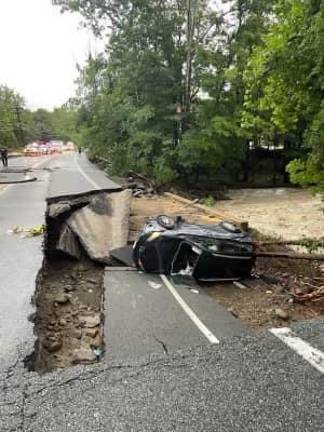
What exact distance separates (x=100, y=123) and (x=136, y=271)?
17495mm

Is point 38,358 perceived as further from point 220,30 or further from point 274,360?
point 220,30

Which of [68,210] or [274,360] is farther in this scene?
[68,210]

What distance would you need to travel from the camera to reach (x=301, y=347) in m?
3.66

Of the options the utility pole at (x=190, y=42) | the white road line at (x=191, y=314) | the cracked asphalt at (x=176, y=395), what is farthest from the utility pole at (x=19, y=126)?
the cracked asphalt at (x=176, y=395)

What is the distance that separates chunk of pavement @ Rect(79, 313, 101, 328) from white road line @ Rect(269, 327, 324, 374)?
7.06 feet

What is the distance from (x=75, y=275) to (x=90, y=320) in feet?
6.97

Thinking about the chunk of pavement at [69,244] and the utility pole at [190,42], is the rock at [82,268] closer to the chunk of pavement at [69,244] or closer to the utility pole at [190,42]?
the chunk of pavement at [69,244]

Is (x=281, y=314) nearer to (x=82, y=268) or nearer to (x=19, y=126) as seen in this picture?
(x=82, y=268)

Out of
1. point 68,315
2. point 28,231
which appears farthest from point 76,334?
point 28,231

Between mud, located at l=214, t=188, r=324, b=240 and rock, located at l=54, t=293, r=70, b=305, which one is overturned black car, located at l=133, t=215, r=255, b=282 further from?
mud, located at l=214, t=188, r=324, b=240

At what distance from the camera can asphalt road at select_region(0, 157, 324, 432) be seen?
2.62 m

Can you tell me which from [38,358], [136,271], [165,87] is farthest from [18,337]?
[165,87]

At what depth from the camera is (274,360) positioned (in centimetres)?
341

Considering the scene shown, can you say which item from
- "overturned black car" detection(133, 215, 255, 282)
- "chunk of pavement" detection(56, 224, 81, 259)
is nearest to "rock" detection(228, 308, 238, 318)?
"overturned black car" detection(133, 215, 255, 282)
